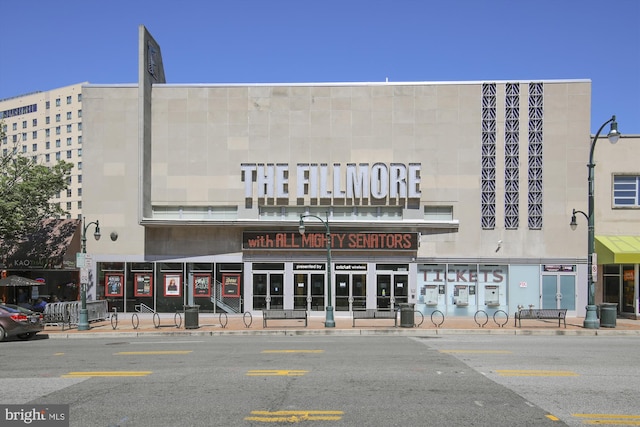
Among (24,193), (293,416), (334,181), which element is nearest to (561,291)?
(334,181)

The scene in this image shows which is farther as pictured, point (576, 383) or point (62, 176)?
point (62, 176)

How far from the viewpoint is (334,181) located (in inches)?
1149

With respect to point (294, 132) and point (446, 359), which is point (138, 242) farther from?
point (446, 359)

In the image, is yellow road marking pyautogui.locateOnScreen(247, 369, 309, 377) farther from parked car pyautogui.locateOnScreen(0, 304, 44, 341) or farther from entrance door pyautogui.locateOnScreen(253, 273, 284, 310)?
entrance door pyautogui.locateOnScreen(253, 273, 284, 310)

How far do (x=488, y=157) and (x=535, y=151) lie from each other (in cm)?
245

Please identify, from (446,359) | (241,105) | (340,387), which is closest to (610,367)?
(446,359)

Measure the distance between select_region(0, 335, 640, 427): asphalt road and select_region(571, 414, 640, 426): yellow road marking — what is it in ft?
0.17

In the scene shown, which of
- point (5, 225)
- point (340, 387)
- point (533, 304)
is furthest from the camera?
point (533, 304)

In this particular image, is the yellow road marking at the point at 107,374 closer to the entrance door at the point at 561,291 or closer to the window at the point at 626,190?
the entrance door at the point at 561,291

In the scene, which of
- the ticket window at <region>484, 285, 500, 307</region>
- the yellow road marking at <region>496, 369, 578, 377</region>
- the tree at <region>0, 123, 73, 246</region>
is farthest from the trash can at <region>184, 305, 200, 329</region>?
the ticket window at <region>484, 285, 500, 307</region>

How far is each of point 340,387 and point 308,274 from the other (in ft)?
62.8

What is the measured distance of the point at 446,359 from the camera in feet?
46.4

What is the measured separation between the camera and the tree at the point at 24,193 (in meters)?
27.3

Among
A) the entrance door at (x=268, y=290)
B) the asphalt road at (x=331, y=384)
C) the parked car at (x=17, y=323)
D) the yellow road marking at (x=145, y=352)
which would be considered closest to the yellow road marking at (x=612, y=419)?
the asphalt road at (x=331, y=384)
